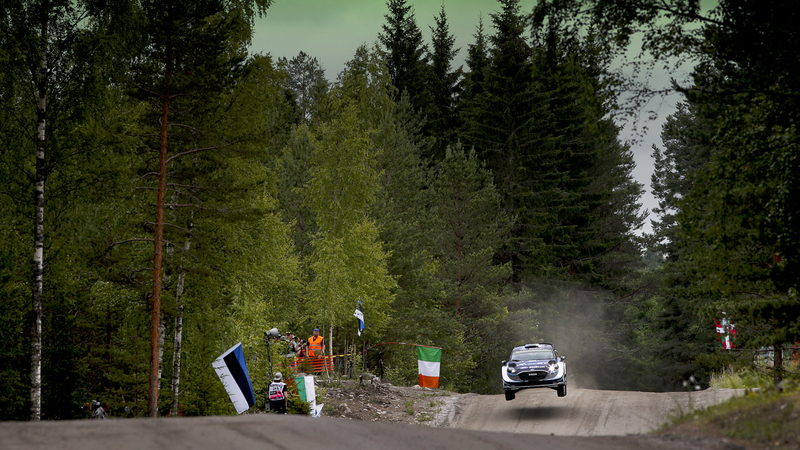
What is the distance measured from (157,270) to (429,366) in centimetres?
1267

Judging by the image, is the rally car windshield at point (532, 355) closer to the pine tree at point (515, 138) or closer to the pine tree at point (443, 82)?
the pine tree at point (515, 138)

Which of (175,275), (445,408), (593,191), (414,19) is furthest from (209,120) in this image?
(414,19)

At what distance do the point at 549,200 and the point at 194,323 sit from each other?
95.7ft

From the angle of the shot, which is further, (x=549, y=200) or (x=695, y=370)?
(x=549, y=200)

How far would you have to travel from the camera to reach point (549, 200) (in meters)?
45.2

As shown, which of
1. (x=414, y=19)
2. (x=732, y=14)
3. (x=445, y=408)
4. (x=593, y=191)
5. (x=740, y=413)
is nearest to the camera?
(x=740, y=413)

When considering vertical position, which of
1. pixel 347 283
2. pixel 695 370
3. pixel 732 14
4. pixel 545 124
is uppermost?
pixel 545 124

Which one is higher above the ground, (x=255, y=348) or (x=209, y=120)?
(x=209, y=120)

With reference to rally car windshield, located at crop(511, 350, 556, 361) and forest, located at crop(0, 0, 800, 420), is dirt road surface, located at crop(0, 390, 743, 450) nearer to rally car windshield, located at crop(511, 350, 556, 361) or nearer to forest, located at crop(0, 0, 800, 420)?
forest, located at crop(0, 0, 800, 420)

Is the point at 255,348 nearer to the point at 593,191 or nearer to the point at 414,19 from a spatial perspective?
the point at 593,191

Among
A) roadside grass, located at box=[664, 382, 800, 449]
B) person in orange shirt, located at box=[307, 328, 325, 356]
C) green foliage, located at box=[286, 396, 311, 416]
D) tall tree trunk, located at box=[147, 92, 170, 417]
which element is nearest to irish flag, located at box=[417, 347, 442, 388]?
person in orange shirt, located at box=[307, 328, 325, 356]

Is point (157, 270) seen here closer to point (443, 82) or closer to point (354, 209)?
point (354, 209)

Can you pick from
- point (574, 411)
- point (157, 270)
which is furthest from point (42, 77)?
point (574, 411)

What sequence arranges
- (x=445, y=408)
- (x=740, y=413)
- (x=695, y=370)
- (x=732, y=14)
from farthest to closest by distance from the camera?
(x=695, y=370)
(x=445, y=408)
(x=732, y=14)
(x=740, y=413)
